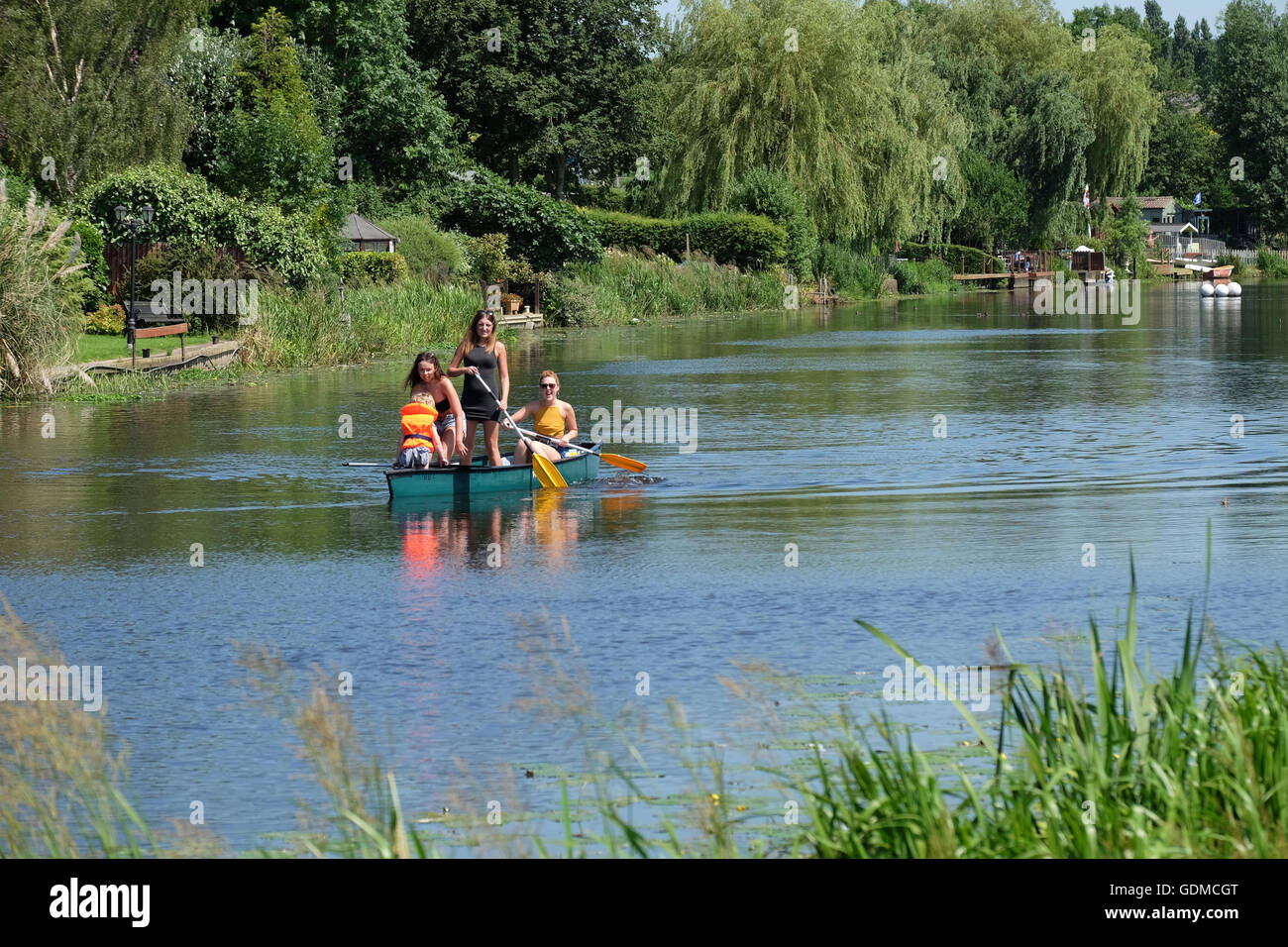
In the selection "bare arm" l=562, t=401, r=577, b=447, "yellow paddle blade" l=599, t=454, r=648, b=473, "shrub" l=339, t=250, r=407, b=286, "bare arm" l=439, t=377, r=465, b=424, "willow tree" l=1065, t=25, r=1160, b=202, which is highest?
"willow tree" l=1065, t=25, r=1160, b=202

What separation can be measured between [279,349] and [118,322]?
522cm

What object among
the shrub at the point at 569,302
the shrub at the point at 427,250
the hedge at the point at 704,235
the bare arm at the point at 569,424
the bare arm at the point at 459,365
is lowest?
the bare arm at the point at 569,424

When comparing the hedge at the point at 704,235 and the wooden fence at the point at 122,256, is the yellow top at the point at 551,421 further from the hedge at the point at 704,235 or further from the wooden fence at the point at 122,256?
the hedge at the point at 704,235

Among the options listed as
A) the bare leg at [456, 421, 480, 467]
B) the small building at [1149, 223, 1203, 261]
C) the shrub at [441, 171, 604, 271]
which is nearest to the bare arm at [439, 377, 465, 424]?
the bare leg at [456, 421, 480, 467]

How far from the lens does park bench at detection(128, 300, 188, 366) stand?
31.8 metres

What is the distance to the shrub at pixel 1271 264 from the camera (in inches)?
4326

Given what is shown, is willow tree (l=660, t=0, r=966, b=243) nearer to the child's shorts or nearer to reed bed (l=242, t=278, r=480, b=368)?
reed bed (l=242, t=278, r=480, b=368)

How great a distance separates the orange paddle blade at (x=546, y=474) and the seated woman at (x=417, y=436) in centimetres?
106

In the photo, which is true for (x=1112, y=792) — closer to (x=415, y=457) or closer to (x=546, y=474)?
(x=415, y=457)

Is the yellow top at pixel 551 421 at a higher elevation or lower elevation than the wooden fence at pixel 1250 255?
lower

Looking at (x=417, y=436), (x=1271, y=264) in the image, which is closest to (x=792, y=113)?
(x=417, y=436)

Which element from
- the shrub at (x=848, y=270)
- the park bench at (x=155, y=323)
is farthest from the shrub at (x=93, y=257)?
the shrub at (x=848, y=270)
